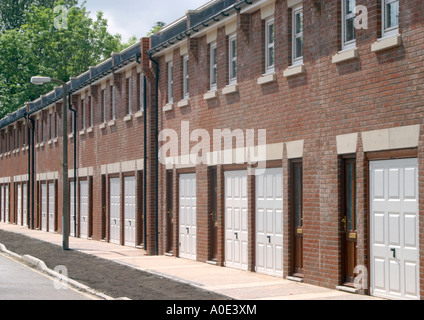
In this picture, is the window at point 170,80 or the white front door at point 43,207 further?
the white front door at point 43,207

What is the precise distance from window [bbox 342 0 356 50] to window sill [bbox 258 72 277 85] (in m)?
2.78

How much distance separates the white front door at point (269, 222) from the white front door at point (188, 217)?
4164mm

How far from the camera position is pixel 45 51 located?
6756 centimetres

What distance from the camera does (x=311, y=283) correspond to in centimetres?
1658

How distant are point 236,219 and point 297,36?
16.8 feet

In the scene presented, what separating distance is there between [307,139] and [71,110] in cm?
2201

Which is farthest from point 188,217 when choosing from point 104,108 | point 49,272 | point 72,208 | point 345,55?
point 72,208

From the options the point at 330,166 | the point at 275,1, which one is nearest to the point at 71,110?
the point at 275,1

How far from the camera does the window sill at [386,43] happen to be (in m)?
13.7

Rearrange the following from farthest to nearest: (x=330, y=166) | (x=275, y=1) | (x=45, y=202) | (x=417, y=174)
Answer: (x=45, y=202)
(x=275, y=1)
(x=330, y=166)
(x=417, y=174)

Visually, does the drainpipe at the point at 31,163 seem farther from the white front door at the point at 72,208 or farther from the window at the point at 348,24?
the window at the point at 348,24

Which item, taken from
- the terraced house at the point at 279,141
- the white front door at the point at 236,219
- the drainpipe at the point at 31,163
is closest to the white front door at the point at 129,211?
the terraced house at the point at 279,141

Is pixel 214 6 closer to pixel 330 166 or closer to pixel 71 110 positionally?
pixel 330 166

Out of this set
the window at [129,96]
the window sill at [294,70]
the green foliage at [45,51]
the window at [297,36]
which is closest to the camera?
the window sill at [294,70]
